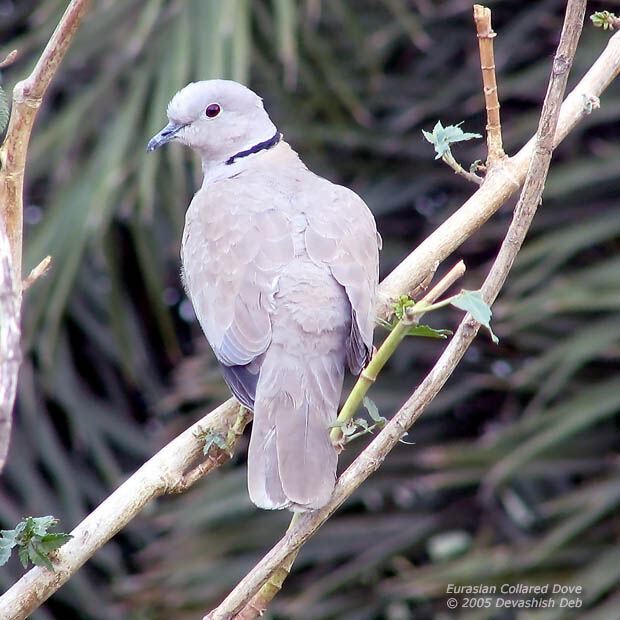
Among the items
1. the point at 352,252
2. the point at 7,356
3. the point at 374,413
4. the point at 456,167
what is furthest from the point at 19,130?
the point at 352,252

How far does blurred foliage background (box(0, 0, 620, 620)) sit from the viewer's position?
3.94 metres

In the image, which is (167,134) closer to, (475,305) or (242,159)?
(242,159)

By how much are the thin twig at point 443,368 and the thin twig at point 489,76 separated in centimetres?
25

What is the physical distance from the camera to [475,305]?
5.68 ft

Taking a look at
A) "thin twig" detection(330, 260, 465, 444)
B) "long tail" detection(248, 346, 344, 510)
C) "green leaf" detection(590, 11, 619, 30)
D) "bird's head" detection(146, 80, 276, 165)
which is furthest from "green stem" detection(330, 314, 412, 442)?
"bird's head" detection(146, 80, 276, 165)

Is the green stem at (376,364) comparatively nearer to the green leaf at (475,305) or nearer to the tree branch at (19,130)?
the green leaf at (475,305)

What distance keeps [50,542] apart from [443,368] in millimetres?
689

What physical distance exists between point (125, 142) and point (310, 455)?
2.58 meters

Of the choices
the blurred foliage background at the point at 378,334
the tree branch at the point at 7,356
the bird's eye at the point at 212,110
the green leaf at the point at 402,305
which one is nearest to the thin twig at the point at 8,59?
the tree branch at the point at 7,356

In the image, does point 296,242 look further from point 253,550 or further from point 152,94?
point 152,94

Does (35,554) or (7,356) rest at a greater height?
(7,356)

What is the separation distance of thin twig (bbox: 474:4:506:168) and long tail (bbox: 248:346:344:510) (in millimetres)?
550

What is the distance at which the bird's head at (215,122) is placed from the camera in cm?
327

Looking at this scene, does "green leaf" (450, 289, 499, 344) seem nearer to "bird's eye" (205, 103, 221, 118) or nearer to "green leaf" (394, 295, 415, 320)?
"green leaf" (394, 295, 415, 320)
